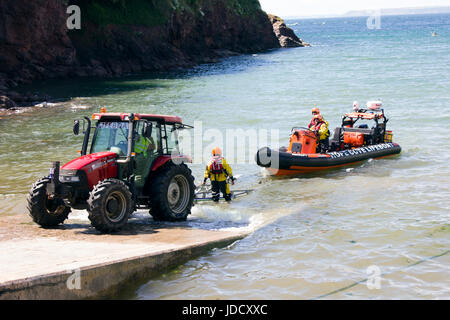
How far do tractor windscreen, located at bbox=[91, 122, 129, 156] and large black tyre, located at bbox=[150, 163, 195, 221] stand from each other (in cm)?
98

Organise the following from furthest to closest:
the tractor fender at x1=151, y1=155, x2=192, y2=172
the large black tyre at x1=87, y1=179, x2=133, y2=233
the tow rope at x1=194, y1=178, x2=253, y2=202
Answer: the tow rope at x1=194, y1=178, x2=253, y2=202, the tractor fender at x1=151, y1=155, x2=192, y2=172, the large black tyre at x1=87, y1=179, x2=133, y2=233

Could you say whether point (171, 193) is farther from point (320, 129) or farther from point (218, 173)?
point (320, 129)

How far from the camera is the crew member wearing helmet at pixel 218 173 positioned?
14.7 metres

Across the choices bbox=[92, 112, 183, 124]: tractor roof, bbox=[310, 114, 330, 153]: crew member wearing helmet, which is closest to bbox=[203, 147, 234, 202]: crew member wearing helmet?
bbox=[92, 112, 183, 124]: tractor roof

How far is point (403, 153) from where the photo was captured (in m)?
22.0

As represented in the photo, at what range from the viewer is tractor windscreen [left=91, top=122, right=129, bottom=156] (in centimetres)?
1151

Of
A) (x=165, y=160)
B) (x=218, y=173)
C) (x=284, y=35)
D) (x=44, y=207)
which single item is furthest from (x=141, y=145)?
(x=284, y=35)

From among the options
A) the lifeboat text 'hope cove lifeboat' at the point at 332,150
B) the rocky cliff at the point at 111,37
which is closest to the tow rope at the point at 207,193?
the lifeboat text 'hope cove lifeboat' at the point at 332,150

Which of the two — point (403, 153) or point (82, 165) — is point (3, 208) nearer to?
point (82, 165)

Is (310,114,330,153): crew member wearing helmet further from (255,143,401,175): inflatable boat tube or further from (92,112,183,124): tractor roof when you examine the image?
(92,112,183,124): tractor roof

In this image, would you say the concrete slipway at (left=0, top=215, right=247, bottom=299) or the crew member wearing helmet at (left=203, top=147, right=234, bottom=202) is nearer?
the concrete slipway at (left=0, top=215, right=247, bottom=299)

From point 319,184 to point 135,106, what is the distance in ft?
62.3

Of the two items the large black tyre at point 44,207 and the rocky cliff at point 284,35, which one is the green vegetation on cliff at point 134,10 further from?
the large black tyre at point 44,207
